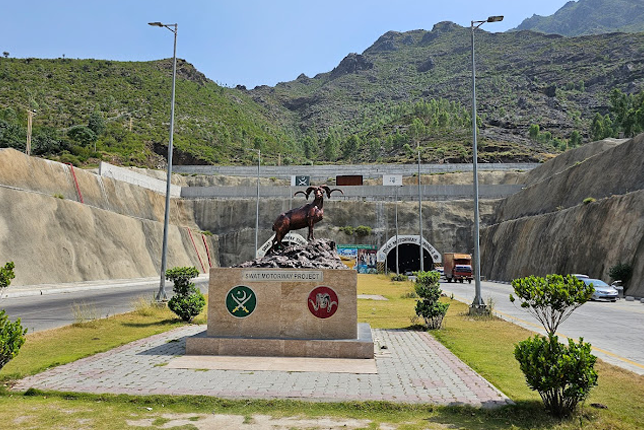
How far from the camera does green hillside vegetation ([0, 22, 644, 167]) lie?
302ft

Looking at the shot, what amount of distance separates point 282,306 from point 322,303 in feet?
3.19

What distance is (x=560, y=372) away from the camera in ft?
20.6

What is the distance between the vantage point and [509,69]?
188m

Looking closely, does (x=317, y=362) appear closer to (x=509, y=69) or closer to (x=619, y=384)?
(x=619, y=384)

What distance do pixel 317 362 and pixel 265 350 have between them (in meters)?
1.39

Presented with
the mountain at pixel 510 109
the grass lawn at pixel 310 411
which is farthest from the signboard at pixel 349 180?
the grass lawn at pixel 310 411

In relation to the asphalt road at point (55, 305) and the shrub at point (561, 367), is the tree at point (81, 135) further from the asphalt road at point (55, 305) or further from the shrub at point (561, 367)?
the shrub at point (561, 367)

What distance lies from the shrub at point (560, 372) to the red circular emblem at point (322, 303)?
5.19m

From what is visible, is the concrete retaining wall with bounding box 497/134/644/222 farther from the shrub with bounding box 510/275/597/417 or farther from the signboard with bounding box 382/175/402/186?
the shrub with bounding box 510/275/597/417

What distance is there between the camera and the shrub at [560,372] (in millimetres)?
6258

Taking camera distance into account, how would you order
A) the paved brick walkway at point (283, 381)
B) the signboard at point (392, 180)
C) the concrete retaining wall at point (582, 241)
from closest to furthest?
the paved brick walkway at point (283, 381) → the concrete retaining wall at point (582, 241) → the signboard at point (392, 180)

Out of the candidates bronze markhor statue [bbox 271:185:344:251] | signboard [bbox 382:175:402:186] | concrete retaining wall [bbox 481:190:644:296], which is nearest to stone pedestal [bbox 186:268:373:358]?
bronze markhor statue [bbox 271:185:344:251]

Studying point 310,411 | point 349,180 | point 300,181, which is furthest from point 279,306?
point 349,180

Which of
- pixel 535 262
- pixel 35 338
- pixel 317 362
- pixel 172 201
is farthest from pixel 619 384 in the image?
pixel 172 201
